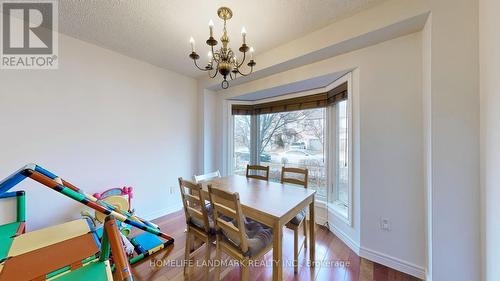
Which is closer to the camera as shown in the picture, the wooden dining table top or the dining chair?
the dining chair

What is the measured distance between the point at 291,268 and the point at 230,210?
106 centimetres

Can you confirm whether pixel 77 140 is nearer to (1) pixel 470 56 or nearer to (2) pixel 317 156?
(2) pixel 317 156

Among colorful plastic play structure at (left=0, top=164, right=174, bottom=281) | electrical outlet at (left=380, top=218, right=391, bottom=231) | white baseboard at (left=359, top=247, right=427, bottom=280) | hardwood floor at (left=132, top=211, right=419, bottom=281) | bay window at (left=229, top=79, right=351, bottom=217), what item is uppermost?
bay window at (left=229, top=79, right=351, bottom=217)

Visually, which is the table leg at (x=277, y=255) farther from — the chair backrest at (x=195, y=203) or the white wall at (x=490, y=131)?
the white wall at (x=490, y=131)

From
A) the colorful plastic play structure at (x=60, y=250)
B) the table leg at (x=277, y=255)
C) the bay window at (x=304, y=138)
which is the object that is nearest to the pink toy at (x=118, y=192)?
the colorful plastic play structure at (x=60, y=250)

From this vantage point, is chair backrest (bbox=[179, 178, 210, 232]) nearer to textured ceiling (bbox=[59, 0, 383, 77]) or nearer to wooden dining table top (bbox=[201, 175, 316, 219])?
wooden dining table top (bbox=[201, 175, 316, 219])

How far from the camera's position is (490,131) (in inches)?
45.4

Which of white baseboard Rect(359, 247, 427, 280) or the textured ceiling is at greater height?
the textured ceiling

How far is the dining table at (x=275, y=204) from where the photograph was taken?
130cm

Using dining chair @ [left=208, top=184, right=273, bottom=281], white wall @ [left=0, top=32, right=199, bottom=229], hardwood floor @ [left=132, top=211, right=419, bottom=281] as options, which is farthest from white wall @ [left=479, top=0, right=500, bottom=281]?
white wall @ [left=0, top=32, right=199, bottom=229]

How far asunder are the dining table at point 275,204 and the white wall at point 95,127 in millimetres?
1393

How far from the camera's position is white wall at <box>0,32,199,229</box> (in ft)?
6.07

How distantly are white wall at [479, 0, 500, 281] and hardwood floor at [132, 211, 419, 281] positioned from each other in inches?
30.1

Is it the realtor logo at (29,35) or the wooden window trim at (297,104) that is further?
the wooden window trim at (297,104)
